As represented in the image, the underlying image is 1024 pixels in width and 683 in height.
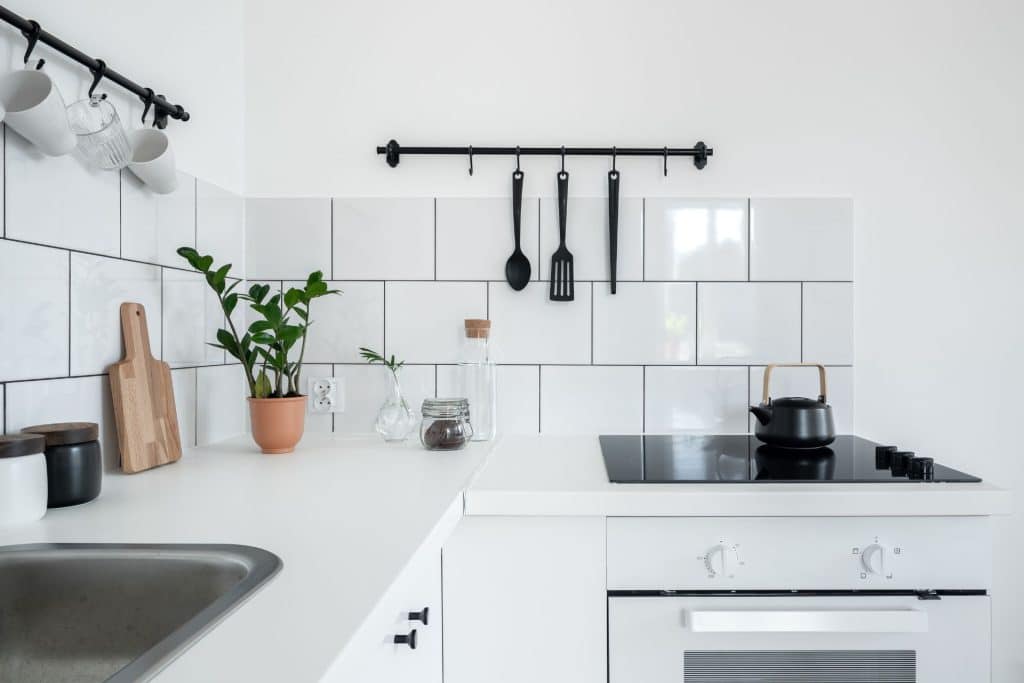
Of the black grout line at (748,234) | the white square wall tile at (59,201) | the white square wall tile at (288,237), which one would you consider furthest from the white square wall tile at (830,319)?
the white square wall tile at (59,201)

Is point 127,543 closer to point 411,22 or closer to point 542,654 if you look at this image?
point 542,654

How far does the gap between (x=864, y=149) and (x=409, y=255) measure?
1.20 meters

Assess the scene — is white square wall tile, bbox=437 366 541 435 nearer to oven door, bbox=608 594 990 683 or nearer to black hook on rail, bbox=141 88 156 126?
oven door, bbox=608 594 990 683

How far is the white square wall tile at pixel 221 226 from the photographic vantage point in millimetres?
1594

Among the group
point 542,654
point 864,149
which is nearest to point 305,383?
point 542,654

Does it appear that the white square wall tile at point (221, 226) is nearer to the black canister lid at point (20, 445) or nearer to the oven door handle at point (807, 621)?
the black canister lid at point (20, 445)

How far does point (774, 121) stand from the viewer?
69.7 inches

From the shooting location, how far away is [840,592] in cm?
117

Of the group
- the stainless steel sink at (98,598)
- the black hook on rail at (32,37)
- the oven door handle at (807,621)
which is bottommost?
the oven door handle at (807,621)

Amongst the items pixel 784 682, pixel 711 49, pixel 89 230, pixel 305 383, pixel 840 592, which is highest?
pixel 711 49

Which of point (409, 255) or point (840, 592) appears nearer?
point (840, 592)

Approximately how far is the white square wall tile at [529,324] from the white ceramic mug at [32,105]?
1.01 meters

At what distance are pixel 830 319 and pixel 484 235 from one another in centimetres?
91

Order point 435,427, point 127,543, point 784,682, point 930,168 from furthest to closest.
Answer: point 930,168 → point 435,427 → point 784,682 → point 127,543
